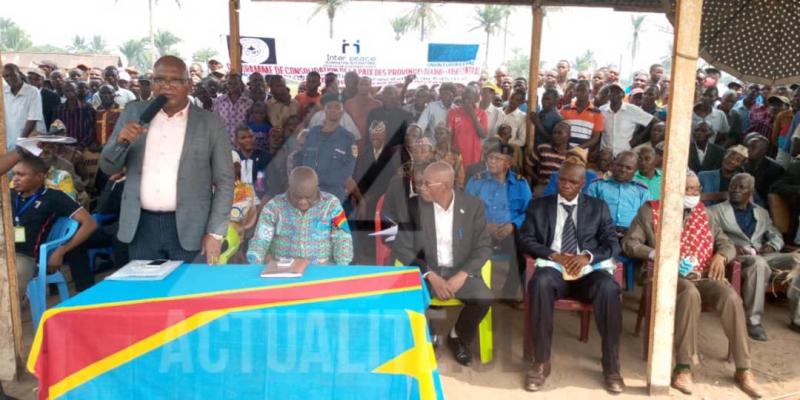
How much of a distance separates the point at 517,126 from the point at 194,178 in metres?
5.06

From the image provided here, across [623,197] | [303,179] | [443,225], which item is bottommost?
[443,225]

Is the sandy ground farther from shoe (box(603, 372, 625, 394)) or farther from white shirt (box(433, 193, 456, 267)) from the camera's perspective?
white shirt (box(433, 193, 456, 267))

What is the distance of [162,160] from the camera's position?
311 cm

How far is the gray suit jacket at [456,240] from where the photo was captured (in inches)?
156

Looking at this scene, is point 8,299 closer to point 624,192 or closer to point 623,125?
point 624,192

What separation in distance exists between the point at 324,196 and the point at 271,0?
14.7 feet

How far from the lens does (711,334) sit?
4.47 metres

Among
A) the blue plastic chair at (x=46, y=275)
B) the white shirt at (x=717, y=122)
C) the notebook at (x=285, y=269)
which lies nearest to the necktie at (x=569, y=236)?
the notebook at (x=285, y=269)

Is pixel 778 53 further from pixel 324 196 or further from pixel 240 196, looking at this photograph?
pixel 240 196

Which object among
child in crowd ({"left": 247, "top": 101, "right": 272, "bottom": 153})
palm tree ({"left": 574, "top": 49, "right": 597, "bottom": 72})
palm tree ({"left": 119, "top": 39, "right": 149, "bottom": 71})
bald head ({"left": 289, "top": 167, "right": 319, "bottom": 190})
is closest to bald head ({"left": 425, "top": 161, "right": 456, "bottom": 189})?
bald head ({"left": 289, "top": 167, "right": 319, "bottom": 190})

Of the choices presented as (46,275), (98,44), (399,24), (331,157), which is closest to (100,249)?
(46,275)

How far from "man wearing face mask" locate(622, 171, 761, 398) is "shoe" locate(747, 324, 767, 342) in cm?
75

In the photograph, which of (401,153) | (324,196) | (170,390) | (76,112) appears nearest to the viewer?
(170,390)

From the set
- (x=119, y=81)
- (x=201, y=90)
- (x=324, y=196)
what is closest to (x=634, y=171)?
(x=324, y=196)
